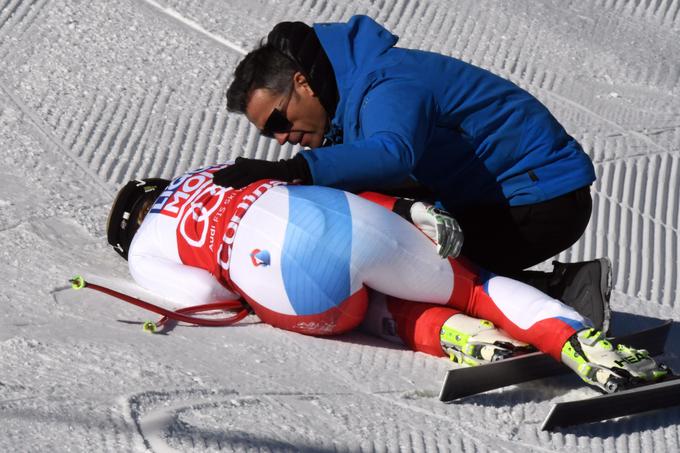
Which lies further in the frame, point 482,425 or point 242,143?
point 242,143

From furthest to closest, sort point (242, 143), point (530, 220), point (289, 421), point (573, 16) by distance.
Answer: point (573, 16) < point (242, 143) < point (530, 220) < point (289, 421)

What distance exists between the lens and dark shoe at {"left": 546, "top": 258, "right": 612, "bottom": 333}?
254 cm

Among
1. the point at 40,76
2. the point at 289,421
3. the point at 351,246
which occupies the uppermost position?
the point at 351,246

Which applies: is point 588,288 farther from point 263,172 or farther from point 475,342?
point 263,172

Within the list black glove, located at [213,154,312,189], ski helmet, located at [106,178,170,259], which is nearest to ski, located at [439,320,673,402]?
black glove, located at [213,154,312,189]

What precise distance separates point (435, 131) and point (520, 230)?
36cm

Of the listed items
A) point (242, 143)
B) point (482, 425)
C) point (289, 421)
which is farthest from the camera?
point (242, 143)

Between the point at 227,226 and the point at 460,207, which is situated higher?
the point at 460,207

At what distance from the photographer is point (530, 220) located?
2746 mm

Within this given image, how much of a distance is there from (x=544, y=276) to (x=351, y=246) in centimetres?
66

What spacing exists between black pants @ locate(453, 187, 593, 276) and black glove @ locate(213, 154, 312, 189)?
21.8 inches

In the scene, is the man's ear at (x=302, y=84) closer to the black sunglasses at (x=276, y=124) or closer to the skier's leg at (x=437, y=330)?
the black sunglasses at (x=276, y=124)

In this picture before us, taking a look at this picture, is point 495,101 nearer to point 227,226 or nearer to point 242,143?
point 227,226

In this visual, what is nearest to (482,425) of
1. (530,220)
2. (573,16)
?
(530,220)
